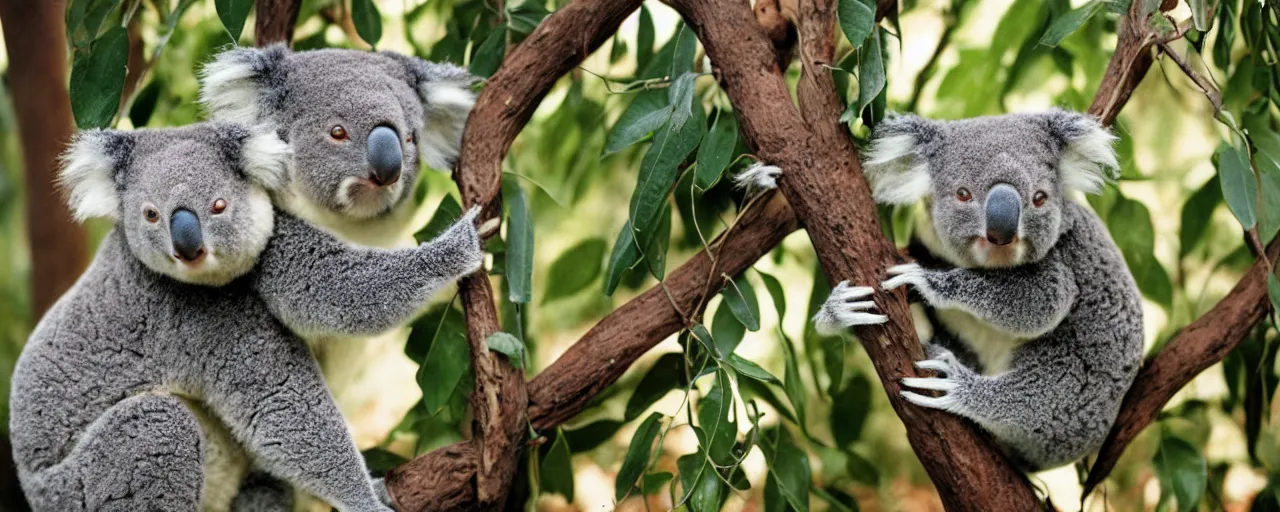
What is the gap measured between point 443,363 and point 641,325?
51cm

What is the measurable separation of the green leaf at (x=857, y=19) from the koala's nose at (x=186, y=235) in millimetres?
1395

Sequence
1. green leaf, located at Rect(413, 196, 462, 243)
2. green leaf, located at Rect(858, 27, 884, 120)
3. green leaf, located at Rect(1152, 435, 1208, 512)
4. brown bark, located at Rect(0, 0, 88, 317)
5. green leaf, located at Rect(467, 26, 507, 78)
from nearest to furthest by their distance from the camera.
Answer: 1. green leaf, located at Rect(858, 27, 884, 120)
2. green leaf, located at Rect(413, 196, 462, 243)
3. green leaf, located at Rect(1152, 435, 1208, 512)
4. green leaf, located at Rect(467, 26, 507, 78)
5. brown bark, located at Rect(0, 0, 88, 317)

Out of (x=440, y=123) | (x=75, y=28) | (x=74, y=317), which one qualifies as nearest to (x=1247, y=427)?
(x=440, y=123)

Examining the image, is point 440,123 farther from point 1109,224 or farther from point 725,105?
point 1109,224

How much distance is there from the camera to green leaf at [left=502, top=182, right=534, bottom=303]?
8.57 feet

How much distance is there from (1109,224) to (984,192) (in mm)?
1051

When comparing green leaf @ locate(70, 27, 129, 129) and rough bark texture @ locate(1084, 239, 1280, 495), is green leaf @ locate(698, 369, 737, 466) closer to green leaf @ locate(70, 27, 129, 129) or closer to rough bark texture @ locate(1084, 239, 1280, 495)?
rough bark texture @ locate(1084, 239, 1280, 495)

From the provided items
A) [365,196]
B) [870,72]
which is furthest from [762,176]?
[365,196]

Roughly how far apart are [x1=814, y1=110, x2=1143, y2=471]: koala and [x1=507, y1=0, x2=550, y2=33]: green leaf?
1064mm

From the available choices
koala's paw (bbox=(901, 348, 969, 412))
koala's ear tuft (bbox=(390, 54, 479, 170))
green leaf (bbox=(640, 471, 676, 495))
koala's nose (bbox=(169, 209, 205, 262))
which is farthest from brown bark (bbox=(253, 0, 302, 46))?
koala's paw (bbox=(901, 348, 969, 412))

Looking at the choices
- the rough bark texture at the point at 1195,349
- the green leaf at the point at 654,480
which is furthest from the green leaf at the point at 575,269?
the rough bark texture at the point at 1195,349

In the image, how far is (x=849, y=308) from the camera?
2.40 metres

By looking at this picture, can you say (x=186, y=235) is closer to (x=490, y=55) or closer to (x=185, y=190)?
(x=185, y=190)

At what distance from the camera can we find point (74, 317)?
2564 mm
